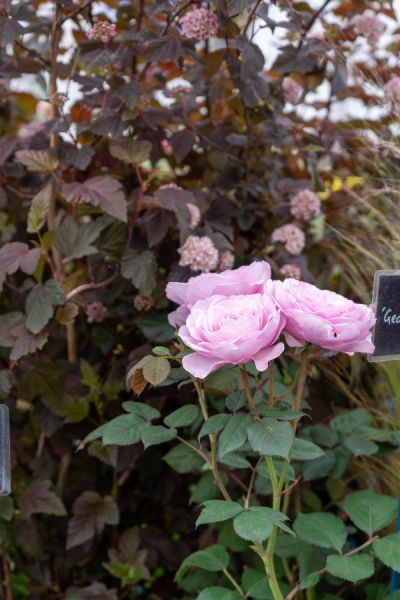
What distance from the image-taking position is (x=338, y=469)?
1.15 metres

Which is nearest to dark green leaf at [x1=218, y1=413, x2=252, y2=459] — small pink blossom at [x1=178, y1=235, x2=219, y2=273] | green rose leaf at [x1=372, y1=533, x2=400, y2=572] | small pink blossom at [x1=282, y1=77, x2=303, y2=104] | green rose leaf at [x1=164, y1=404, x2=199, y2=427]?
green rose leaf at [x1=164, y1=404, x2=199, y2=427]

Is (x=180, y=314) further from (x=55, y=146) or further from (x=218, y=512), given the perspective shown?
(x=55, y=146)

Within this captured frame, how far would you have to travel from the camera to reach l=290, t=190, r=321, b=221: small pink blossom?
4.20ft

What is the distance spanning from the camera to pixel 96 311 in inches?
48.8

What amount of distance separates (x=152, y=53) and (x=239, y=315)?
1.73 feet

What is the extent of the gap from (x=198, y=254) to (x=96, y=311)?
22 centimetres

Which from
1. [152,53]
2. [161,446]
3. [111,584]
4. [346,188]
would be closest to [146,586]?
[111,584]

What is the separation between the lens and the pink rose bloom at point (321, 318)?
755mm

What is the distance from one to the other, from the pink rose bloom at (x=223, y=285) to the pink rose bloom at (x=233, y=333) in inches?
1.6

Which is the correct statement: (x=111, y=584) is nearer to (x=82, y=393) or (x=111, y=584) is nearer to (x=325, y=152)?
(x=82, y=393)

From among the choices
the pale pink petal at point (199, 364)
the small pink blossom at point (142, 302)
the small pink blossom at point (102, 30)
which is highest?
the small pink blossom at point (102, 30)

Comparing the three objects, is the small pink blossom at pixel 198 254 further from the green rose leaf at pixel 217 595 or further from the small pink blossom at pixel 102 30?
the green rose leaf at pixel 217 595

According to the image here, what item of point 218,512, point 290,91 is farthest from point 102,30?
point 218,512

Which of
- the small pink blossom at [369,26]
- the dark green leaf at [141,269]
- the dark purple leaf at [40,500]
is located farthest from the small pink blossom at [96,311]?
the small pink blossom at [369,26]
